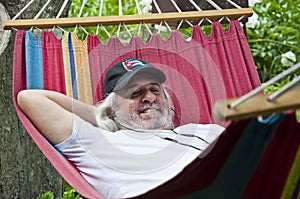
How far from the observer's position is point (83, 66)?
2.97 metres

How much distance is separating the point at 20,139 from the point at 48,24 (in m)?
0.68

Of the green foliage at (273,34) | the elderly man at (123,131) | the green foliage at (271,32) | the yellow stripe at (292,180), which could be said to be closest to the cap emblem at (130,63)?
the elderly man at (123,131)

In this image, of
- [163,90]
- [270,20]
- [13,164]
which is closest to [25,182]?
[13,164]

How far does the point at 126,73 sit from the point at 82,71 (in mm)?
255

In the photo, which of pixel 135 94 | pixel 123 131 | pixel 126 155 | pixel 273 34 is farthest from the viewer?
pixel 273 34

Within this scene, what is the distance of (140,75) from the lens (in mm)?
2797

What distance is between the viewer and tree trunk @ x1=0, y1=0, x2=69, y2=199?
10.5 ft

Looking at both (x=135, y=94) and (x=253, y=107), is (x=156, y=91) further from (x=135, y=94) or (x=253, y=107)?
(x=253, y=107)

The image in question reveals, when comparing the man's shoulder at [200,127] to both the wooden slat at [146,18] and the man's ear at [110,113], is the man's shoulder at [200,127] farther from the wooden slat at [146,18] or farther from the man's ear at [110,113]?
the wooden slat at [146,18]

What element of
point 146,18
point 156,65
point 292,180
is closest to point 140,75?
point 156,65

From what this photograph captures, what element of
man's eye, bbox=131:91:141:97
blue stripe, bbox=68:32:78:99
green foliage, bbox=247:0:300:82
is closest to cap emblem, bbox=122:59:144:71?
man's eye, bbox=131:91:141:97

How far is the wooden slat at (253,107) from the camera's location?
Answer: 146cm

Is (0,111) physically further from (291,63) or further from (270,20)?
(270,20)

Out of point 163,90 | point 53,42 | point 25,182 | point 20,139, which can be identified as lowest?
point 25,182
